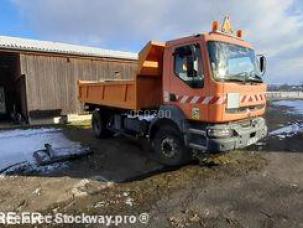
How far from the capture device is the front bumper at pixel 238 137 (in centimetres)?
549

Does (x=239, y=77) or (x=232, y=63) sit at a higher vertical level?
(x=232, y=63)

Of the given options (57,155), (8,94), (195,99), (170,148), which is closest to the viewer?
(195,99)

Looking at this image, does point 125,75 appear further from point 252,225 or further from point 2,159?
point 252,225

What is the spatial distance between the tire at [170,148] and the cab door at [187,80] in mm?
641

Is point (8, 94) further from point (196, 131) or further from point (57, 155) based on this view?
point (196, 131)

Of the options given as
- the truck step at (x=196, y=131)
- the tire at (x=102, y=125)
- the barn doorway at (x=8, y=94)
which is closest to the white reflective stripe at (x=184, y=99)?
the truck step at (x=196, y=131)

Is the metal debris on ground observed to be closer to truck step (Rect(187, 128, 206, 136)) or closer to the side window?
truck step (Rect(187, 128, 206, 136))

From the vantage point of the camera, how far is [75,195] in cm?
528

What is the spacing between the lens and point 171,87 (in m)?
6.43

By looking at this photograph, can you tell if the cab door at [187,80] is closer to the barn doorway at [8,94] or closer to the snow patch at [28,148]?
the snow patch at [28,148]

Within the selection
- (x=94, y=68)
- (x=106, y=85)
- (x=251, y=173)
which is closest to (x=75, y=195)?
(x=251, y=173)

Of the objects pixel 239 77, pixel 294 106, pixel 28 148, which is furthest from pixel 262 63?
pixel 294 106

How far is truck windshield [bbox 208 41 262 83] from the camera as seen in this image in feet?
18.4

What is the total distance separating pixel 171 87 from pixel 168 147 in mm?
1395
